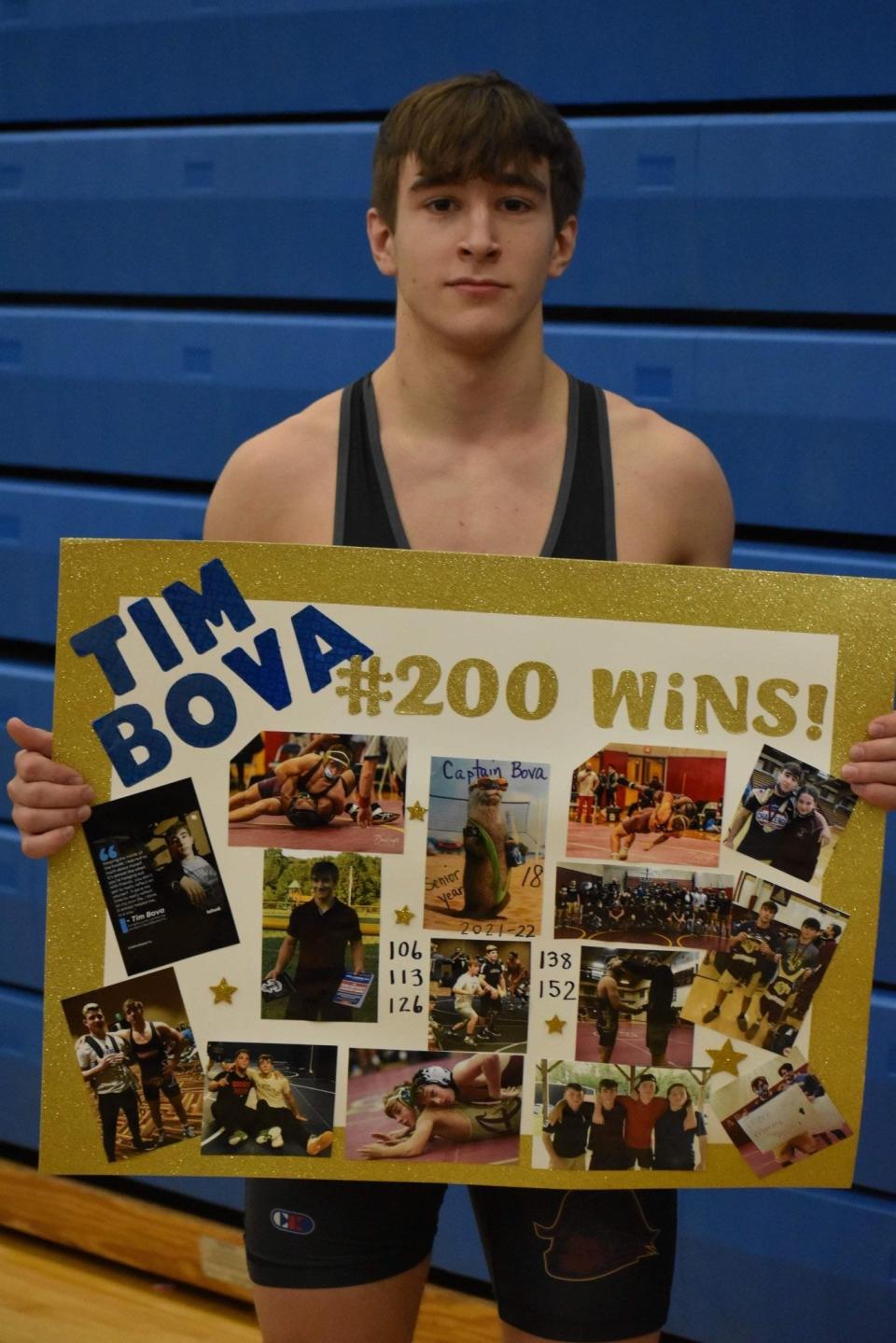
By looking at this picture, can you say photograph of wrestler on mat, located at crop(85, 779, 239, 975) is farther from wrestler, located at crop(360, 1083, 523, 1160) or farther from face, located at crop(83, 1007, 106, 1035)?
wrestler, located at crop(360, 1083, 523, 1160)

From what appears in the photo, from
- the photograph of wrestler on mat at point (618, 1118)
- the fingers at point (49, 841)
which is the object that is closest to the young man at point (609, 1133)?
the photograph of wrestler on mat at point (618, 1118)

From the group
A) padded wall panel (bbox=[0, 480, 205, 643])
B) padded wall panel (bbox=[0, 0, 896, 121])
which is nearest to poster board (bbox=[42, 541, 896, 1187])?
padded wall panel (bbox=[0, 0, 896, 121])

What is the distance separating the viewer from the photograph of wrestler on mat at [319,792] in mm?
1132

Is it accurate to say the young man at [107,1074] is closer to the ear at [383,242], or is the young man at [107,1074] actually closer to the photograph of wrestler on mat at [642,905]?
the photograph of wrestler on mat at [642,905]

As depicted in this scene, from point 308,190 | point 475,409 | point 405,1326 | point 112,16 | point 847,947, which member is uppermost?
point 112,16

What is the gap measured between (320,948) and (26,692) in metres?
1.31

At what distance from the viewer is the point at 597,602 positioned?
3.68 ft

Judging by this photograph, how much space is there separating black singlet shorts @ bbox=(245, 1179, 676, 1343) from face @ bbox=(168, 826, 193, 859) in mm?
298

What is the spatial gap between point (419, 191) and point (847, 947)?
2.21 feet

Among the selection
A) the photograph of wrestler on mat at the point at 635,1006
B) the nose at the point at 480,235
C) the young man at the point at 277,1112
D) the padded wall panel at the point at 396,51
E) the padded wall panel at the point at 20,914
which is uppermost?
the padded wall panel at the point at 396,51

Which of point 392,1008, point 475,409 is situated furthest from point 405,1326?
point 475,409

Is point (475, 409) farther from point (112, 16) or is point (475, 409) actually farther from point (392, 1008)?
point (112, 16)

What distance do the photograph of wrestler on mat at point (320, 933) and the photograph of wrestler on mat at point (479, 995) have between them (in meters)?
0.05

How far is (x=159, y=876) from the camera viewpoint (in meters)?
1.14
